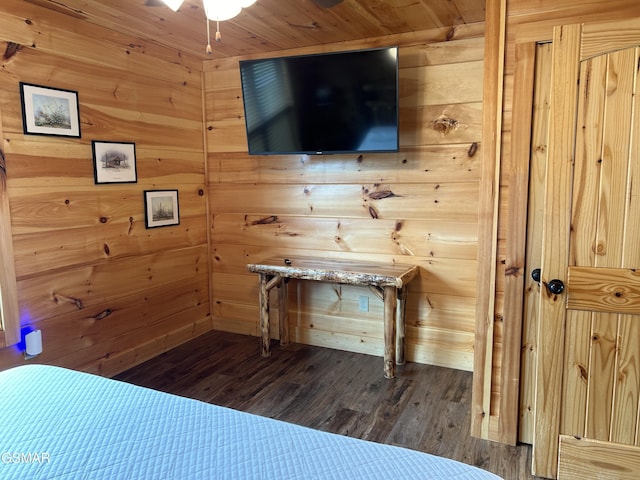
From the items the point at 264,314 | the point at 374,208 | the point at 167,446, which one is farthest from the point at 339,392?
the point at 167,446

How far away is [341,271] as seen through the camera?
10.4 ft

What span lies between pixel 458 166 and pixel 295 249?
1451 millimetres

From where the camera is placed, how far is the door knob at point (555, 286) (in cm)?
200

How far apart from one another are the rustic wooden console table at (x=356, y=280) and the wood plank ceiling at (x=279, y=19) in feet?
5.42

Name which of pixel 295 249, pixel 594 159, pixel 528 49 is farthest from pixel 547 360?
pixel 295 249

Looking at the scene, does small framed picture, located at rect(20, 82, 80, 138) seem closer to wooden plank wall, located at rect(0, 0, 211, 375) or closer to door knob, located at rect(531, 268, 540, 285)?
wooden plank wall, located at rect(0, 0, 211, 375)

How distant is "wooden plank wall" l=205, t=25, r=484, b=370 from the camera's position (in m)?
3.16

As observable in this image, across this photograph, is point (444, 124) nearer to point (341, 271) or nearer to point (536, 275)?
point (341, 271)

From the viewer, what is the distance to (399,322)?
3391 mm

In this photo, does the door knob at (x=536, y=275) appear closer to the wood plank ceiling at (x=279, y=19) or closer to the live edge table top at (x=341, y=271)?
the live edge table top at (x=341, y=271)

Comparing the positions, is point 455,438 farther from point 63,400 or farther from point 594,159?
point 63,400

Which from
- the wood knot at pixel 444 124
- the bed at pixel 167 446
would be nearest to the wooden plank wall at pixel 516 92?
the wood knot at pixel 444 124

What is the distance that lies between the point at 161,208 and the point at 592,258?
115 inches

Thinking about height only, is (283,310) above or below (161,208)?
below
